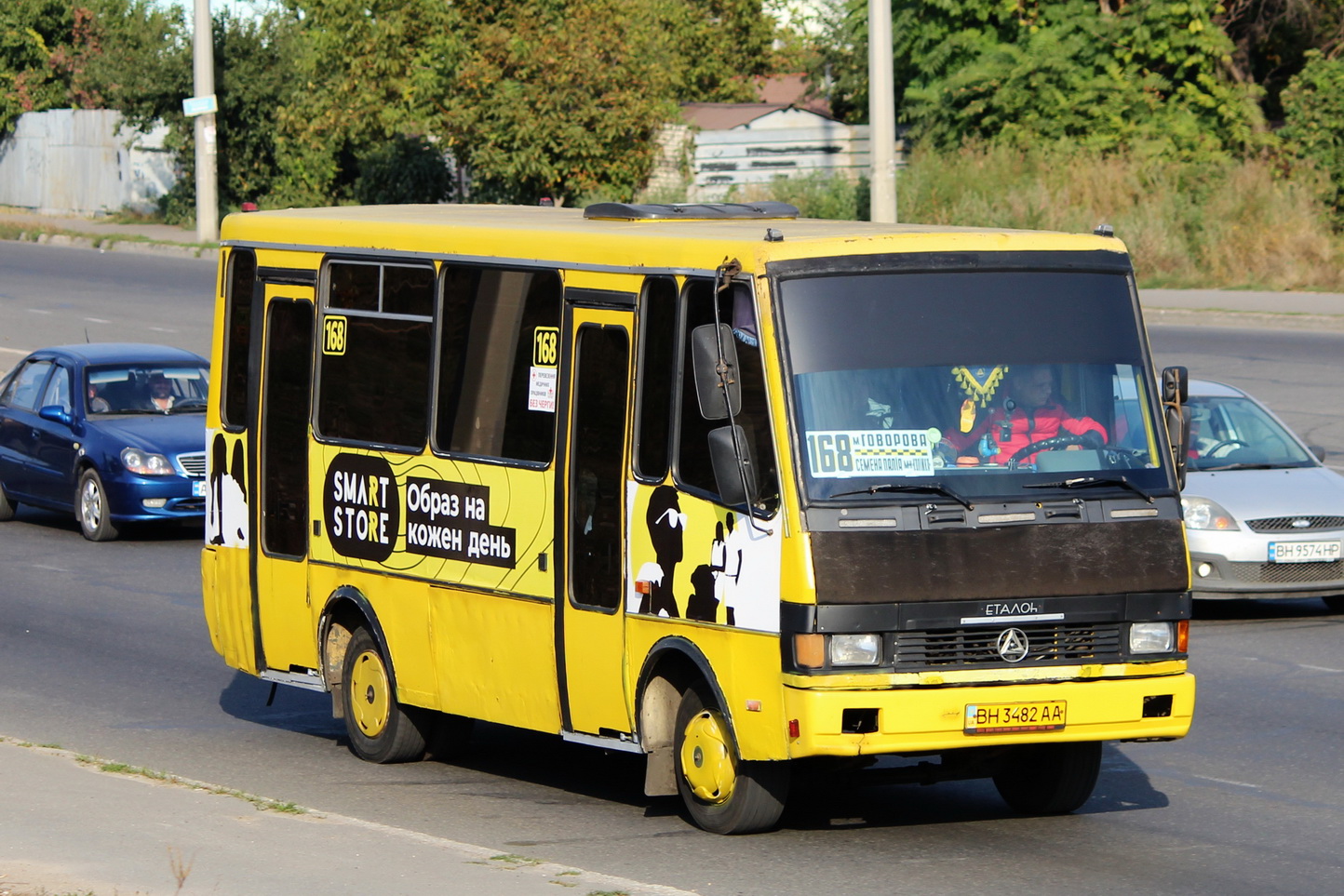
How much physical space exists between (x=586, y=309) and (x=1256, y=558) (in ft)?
20.9

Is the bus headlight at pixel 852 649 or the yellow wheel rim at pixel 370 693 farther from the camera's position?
the yellow wheel rim at pixel 370 693

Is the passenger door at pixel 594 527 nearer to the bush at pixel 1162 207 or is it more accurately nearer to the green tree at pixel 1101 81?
the bush at pixel 1162 207

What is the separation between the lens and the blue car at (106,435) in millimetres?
17938

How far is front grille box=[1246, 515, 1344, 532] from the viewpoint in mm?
13906

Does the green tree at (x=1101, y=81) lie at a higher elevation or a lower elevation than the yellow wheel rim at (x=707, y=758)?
higher

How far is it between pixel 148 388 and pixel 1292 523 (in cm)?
1020

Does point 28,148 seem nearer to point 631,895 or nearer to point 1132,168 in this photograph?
point 1132,168

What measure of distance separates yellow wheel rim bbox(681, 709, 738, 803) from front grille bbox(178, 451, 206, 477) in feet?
33.8

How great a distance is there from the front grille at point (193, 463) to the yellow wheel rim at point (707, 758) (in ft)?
33.8

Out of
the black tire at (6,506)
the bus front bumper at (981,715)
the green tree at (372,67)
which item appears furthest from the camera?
the green tree at (372,67)

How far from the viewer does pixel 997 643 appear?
8070 millimetres

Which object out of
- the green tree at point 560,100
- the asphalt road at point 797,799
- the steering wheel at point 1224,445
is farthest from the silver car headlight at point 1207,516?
the green tree at point 560,100

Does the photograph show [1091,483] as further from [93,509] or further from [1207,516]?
[93,509]

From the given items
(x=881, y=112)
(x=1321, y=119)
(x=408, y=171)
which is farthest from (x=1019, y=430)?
(x=408, y=171)
